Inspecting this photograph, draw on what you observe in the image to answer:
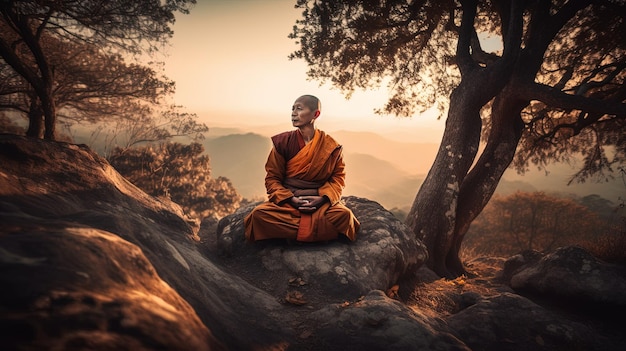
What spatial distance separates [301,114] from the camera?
430 cm

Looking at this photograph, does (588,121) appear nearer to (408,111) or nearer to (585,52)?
(585,52)

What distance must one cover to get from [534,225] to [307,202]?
25277 millimetres

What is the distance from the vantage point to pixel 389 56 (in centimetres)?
804

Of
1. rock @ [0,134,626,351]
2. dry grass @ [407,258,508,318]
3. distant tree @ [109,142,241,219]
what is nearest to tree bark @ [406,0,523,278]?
dry grass @ [407,258,508,318]

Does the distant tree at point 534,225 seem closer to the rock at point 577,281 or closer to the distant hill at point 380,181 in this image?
the rock at point 577,281

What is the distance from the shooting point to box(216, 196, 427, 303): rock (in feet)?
10.8

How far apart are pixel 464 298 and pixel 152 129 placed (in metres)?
14.5

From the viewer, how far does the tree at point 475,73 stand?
19.0 feet

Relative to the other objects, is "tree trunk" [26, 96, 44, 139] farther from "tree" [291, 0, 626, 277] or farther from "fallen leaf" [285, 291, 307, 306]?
"fallen leaf" [285, 291, 307, 306]

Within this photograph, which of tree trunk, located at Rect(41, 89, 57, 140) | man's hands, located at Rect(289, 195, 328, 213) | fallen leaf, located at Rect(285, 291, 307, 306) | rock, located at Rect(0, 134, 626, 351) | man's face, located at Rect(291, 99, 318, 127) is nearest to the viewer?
rock, located at Rect(0, 134, 626, 351)

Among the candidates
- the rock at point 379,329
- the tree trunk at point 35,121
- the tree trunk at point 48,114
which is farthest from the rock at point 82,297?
the tree trunk at point 35,121

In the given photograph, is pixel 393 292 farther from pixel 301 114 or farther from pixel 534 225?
pixel 534 225

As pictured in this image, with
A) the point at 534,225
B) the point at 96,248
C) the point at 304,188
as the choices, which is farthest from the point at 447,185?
the point at 534,225

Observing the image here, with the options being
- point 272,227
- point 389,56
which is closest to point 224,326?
point 272,227
